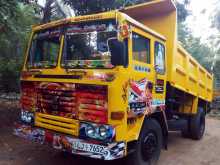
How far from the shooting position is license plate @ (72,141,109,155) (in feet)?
12.2

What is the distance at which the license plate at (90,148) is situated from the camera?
12.2ft

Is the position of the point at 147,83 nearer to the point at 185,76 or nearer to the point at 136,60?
the point at 136,60

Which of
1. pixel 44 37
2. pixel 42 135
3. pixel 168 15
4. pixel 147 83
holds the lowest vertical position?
pixel 42 135

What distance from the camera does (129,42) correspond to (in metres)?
4.00

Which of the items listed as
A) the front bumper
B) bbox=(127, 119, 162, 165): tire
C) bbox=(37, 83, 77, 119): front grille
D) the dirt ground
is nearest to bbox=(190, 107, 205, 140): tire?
the dirt ground

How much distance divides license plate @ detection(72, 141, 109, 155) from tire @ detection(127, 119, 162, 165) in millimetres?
681

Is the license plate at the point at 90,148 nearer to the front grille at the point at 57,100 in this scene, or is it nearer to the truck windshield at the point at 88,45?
the front grille at the point at 57,100

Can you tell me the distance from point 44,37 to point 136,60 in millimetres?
1653

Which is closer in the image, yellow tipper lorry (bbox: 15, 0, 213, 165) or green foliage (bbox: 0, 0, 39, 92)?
yellow tipper lorry (bbox: 15, 0, 213, 165)

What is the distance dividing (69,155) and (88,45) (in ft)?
7.73

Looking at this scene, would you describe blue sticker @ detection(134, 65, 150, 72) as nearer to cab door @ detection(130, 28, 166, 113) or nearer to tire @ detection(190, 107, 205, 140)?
cab door @ detection(130, 28, 166, 113)

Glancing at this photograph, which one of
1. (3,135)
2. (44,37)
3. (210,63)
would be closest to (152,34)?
(44,37)

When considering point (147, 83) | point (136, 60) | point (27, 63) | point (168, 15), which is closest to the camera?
point (136, 60)

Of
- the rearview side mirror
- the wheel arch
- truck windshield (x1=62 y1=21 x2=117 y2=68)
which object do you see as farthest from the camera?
the wheel arch
